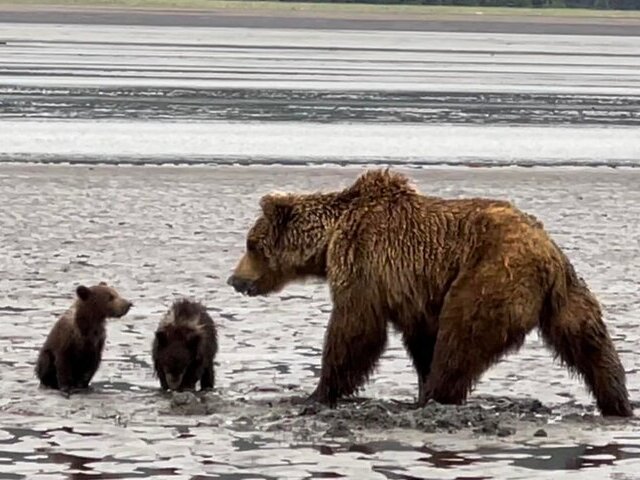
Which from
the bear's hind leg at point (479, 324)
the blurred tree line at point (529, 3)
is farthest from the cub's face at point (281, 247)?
the blurred tree line at point (529, 3)

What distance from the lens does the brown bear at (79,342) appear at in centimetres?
871

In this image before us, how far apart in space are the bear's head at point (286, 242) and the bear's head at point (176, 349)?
1.37 ft

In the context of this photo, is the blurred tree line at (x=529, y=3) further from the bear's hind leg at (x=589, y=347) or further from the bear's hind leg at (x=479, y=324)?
the bear's hind leg at (x=479, y=324)

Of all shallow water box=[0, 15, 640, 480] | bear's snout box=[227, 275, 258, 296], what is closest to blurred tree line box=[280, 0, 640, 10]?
shallow water box=[0, 15, 640, 480]

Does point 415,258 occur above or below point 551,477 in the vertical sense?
above

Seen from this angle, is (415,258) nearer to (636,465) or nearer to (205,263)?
(636,465)

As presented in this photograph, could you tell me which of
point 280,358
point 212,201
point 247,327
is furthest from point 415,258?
point 212,201

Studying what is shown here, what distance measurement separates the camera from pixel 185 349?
8641mm

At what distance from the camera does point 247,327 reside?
33.9 ft

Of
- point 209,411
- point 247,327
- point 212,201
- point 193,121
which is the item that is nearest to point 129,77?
point 193,121

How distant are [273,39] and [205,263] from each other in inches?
1750

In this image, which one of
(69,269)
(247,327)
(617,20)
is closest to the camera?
(247,327)

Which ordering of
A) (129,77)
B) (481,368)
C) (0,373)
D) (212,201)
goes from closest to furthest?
(481,368), (0,373), (212,201), (129,77)

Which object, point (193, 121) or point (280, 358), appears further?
point (193, 121)
